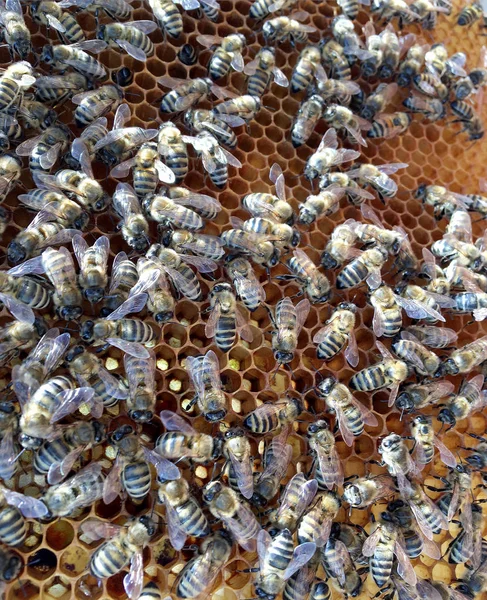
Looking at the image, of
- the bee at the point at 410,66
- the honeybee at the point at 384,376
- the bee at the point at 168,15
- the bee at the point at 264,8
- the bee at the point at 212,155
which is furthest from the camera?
the bee at the point at 410,66

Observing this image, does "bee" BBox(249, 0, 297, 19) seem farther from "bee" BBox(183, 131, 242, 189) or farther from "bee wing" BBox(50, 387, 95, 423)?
"bee wing" BBox(50, 387, 95, 423)

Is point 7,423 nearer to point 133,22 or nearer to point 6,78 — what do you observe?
point 6,78

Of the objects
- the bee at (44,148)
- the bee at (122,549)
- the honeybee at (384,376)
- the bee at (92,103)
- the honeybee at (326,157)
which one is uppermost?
the bee at (92,103)

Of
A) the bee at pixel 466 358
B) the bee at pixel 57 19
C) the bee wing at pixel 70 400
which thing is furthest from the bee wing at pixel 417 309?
the bee at pixel 57 19

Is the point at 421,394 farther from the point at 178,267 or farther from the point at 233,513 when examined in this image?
the point at 178,267

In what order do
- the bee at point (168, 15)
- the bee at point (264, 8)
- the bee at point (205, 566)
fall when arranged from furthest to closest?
the bee at point (264, 8), the bee at point (168, 15), the bee at point (205, 566)

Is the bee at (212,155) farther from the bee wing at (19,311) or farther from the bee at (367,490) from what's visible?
the bee at (367,490)
